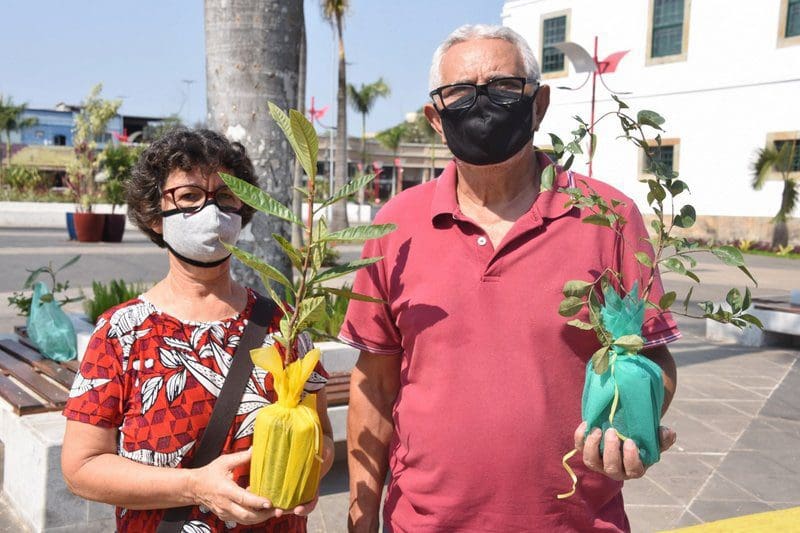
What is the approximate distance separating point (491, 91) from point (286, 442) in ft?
3.33

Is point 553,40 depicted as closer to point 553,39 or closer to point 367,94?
point 553,39

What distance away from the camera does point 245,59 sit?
4215 millimetres

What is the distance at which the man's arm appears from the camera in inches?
82.6

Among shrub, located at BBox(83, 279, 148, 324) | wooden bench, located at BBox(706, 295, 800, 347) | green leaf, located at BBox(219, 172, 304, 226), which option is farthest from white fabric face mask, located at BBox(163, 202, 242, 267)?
wooden bench, located at BBox(706, 295, 800, 347)

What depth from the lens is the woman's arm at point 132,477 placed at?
167 cm

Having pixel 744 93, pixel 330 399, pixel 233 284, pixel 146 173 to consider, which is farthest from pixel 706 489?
pixel 744 93

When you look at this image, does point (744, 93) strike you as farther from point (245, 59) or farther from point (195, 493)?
point (195, 493)

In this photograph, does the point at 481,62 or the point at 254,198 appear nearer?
the point at 254,198

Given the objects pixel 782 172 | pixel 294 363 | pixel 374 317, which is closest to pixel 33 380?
pixel 374 317

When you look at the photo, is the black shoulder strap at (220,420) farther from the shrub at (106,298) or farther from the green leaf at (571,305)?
the shrub at (106,298)

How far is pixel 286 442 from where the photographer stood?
1.59 metres

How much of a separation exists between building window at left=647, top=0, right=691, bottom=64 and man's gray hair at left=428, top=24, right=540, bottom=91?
25.0 meters

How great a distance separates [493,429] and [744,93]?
80.7 ft

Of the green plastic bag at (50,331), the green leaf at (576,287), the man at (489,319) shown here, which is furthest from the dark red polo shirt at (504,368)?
the green plastic bag at (50,331)
